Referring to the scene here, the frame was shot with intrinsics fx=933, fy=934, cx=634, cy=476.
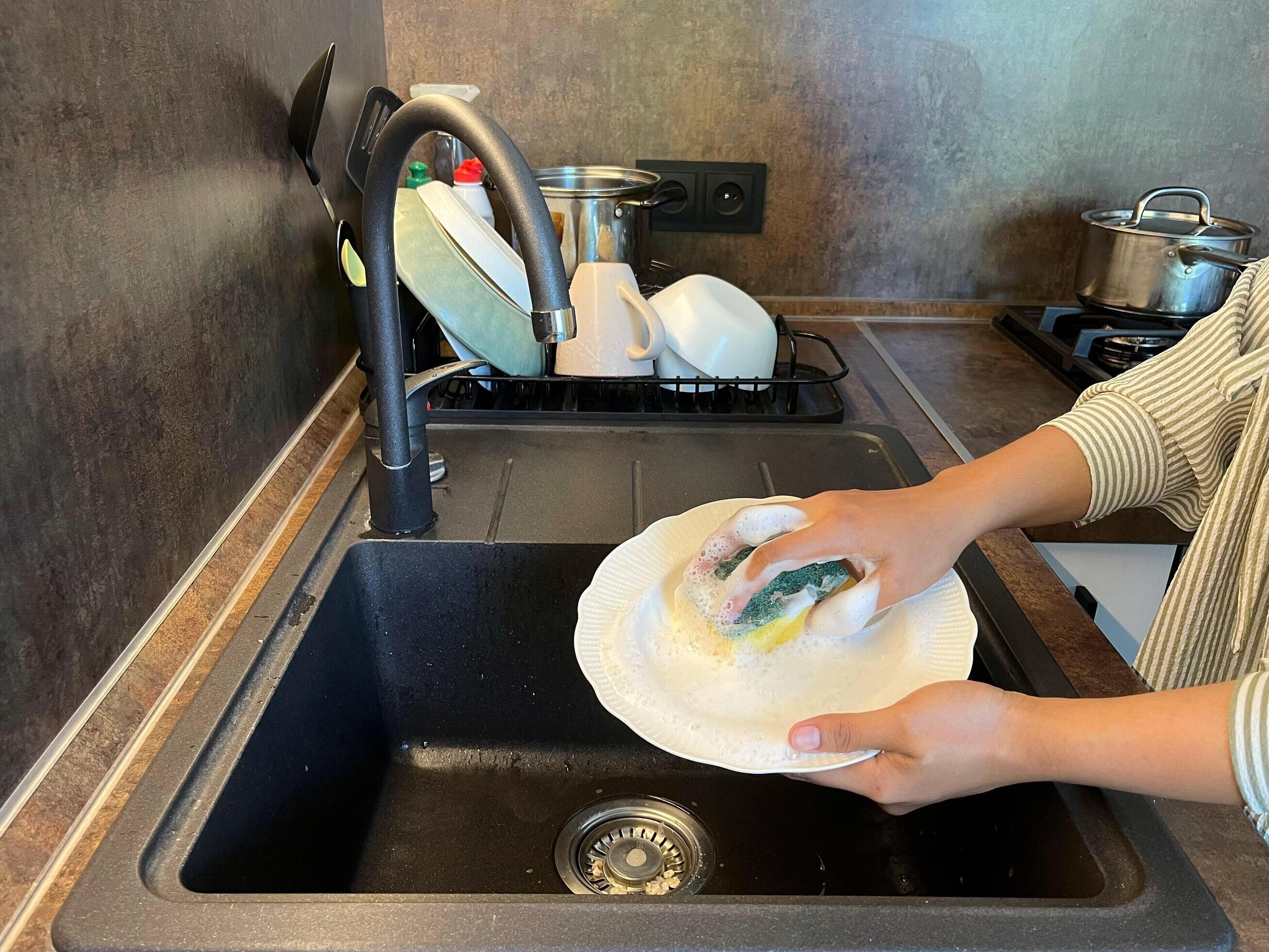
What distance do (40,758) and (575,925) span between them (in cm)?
35

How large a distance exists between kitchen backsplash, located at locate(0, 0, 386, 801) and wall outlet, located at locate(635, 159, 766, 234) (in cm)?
64

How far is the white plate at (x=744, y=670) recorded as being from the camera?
0.60m

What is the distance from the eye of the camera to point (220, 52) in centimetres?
84

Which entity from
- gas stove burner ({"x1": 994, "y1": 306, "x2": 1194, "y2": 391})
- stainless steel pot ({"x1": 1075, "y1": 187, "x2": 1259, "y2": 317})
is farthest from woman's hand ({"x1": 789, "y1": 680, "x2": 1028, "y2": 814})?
stainless steel pot ({"x1": 1075, "y1": 187, "x2": 1259, "y2": 317})

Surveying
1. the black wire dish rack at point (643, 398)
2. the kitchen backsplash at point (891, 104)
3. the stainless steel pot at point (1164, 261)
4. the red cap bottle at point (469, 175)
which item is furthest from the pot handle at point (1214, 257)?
the red cap bottle at point (469, 175)

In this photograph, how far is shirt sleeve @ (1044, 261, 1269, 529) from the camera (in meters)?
0.77

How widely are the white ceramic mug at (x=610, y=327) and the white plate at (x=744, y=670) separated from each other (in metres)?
0.39

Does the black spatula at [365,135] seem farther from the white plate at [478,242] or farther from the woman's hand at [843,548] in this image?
the woman's hand at [843,548]

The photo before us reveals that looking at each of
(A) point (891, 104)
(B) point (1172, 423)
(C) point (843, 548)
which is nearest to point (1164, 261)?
(A) point (891, 104)

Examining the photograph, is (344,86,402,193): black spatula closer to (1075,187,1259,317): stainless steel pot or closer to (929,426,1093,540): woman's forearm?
(929,426,1093,540): woman's forearm

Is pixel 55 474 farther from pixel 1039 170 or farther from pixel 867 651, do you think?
pixel 1039 170

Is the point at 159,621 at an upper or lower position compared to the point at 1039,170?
lower

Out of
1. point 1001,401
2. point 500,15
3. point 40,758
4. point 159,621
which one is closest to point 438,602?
point 159,621

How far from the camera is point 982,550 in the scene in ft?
2.82
